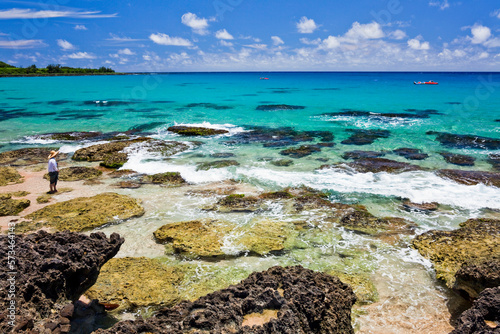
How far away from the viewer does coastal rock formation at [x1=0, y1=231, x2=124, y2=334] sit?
4.96 metres

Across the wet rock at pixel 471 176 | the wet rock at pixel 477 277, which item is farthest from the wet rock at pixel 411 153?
the wet rock at pixel 477 277

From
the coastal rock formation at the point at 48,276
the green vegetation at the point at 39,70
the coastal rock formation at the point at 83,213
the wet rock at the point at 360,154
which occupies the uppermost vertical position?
the green vegetation at the point at 39,70

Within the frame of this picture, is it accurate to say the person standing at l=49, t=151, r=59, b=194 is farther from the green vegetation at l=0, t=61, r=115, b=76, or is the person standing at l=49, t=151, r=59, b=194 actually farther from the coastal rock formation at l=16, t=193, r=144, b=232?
the green vegetation at l=0, t=61, r=115, b=76

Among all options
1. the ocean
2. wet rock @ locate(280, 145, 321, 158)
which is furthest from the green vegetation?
wet rock @ locate(280, 145, 321, 158)

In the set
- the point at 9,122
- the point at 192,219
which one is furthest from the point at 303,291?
the point at 9,122

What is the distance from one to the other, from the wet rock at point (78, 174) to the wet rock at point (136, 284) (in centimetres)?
912

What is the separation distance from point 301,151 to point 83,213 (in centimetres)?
1403

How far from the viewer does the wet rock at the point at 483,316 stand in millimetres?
5469

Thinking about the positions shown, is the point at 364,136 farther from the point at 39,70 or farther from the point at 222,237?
the point at 39,70

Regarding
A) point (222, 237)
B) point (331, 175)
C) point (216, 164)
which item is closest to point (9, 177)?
point (216, 164)

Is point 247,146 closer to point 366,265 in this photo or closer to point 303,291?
point 366,265

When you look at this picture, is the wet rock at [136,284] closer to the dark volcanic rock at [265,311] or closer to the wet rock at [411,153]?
the dark volcanic rock at [265,311]

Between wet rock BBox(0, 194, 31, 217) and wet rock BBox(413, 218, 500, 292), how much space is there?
1398cm

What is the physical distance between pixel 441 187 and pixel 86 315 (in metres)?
14.9
